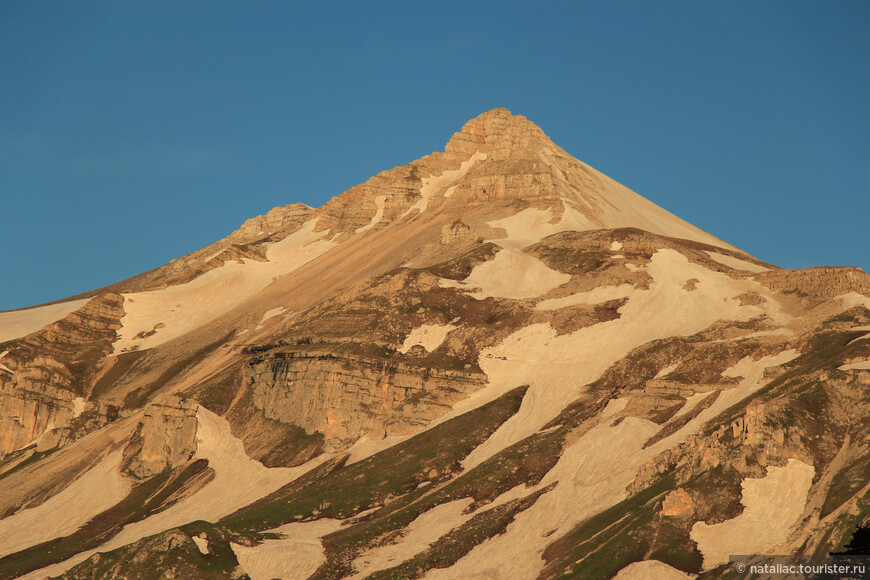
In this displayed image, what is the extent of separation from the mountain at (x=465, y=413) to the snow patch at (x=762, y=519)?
0.16m

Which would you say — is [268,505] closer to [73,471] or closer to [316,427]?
[316,427]

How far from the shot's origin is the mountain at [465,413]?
70.8m

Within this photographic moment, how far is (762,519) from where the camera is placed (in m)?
64.9

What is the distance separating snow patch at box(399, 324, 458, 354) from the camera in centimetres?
12162

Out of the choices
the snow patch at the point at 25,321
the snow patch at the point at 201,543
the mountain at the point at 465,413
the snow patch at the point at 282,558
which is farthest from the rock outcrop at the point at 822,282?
the snow patch at the point at 25,321

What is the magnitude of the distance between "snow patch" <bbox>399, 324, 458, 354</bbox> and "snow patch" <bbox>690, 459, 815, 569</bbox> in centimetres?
5754

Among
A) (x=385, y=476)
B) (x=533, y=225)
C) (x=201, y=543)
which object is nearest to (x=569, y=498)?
(x=385, y=476)

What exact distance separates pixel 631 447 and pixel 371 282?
A: 59.0m

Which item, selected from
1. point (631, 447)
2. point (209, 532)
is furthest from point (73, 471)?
point (631, 447)

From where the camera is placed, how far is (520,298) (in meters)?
129

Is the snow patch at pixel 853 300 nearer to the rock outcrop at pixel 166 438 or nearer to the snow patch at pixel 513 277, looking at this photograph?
the snow patch at pixel 513 277

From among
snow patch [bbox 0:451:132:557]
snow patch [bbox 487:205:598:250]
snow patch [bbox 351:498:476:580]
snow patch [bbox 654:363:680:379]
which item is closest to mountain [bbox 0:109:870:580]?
snow patch [bbox 351:498:476:580]

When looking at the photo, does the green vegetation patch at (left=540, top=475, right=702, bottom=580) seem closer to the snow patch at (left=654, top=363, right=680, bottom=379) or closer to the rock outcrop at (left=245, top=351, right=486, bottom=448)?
the snow patch at (left=654, top=363, right=680, bottom=379)

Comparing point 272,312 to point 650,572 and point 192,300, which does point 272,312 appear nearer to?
point 192,300
